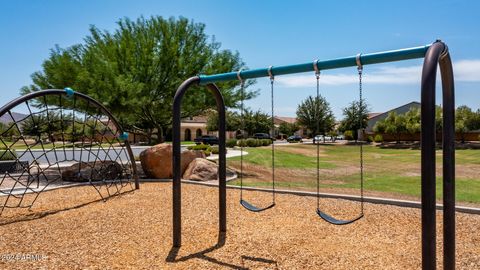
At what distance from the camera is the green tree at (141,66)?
35.4 ft

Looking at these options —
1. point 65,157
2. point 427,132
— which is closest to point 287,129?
point 65,157

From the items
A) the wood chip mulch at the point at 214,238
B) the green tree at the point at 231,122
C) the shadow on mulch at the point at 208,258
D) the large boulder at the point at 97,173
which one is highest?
the green tree at the point at 231,122

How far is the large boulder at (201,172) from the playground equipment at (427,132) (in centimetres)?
497

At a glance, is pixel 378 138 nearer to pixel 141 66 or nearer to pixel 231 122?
pixel 231 122

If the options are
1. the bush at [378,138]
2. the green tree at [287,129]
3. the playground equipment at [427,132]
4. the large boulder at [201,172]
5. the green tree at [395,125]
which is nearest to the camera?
the playground equipment at [427,132]

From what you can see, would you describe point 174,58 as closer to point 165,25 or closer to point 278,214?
point 165,25

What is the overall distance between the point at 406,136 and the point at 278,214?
4388 cm

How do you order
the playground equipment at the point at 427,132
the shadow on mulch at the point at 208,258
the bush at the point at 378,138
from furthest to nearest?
the bush at the point at 378,138, the shadow on mulch at the point at 208,258, the playground equipment at the point at 427,132

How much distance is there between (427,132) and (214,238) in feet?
10.3

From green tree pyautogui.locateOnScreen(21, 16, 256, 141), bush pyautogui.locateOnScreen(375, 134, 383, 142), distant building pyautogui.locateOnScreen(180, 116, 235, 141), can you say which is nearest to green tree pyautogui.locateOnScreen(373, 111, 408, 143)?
bush pyautogui.locateOnScreen(375, 134, 383, 142)

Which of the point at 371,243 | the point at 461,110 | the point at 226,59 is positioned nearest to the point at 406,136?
the point at 461,110

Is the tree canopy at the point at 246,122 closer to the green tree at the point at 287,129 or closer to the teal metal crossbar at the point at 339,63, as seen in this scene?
the green tree at the point at 287,129

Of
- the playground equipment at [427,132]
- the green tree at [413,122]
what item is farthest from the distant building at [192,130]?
the playground equipment at [427,132]

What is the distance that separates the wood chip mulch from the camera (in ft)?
13.8
